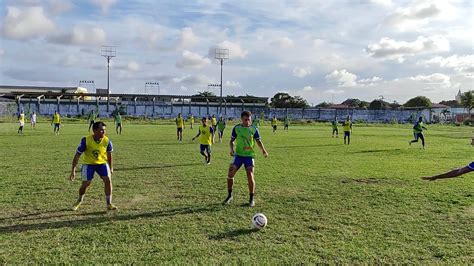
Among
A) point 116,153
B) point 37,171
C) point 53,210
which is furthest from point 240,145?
point 116,153

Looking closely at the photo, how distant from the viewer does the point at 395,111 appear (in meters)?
82.9

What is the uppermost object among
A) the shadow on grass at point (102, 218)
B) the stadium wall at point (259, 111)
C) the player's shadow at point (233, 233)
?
the stadium wall at point (259, 111)

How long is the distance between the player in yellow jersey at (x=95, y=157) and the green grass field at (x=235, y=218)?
1.91ft

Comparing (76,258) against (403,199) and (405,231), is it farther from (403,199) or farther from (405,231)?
(403,199)

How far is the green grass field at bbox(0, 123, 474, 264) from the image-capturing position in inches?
219

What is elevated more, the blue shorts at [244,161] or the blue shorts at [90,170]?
the blue shorts at [244,161]

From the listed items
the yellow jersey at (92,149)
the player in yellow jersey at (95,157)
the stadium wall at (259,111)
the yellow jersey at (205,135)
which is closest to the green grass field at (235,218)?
the player in yellow jersey at (95,157)

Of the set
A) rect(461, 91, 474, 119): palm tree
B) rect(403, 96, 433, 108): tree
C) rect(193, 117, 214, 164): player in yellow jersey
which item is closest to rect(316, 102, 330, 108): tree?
rect(403, 96, 433, 108): tree

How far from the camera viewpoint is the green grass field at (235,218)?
5.55 metres

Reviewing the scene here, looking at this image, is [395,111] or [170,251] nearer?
[170,251]

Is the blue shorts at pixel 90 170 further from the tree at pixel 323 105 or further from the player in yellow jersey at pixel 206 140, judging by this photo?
the tree at pixel 323 105

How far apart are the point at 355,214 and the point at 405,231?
115 centimetres

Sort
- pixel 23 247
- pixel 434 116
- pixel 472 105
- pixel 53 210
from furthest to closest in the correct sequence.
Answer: pixel 434 116 → pixel 472 105 → pixel 53 210 → pixel 23 247

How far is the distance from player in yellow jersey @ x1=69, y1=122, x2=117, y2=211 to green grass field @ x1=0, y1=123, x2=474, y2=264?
0.58m
